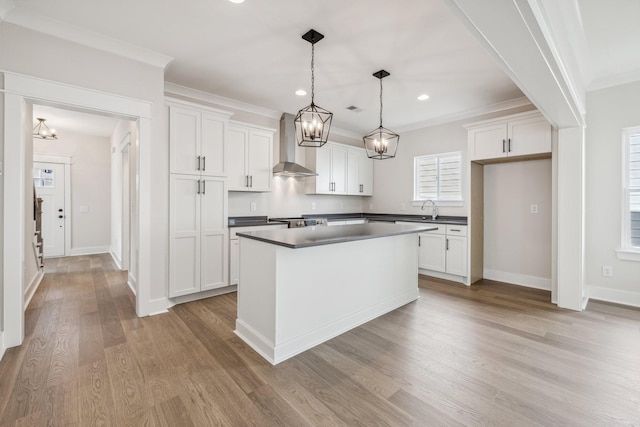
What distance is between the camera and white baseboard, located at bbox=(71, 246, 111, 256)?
6.56m

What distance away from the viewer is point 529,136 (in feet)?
12.7

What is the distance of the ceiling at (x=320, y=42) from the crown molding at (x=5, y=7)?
0.02m

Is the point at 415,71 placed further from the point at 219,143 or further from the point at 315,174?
the point at 219,143

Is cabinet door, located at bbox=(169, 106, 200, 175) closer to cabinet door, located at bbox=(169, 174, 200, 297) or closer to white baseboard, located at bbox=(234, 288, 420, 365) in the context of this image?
cabinet door, located at bbox=(169, 174, 200, 297)

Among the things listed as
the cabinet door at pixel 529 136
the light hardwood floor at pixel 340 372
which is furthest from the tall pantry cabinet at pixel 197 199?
the cabinet door at pixel 529 136

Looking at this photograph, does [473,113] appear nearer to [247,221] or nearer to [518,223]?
[518,223]

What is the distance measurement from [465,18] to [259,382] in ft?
8.19

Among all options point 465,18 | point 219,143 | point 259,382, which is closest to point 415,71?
point 465,18

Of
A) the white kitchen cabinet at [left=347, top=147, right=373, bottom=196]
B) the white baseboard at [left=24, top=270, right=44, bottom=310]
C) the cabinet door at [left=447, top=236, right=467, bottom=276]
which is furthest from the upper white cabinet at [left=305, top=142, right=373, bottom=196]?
the white baseboard at [left=24, top=270, right=44, bottom=310]

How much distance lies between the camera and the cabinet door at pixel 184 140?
136 inches

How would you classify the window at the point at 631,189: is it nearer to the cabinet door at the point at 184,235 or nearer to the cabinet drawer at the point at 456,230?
the cabinet drawer at the point at 456,230

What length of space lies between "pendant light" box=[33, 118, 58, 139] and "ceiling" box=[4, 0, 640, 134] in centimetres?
338

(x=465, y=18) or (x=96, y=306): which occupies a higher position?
(x=465, y=18)

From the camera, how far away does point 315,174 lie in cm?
506
